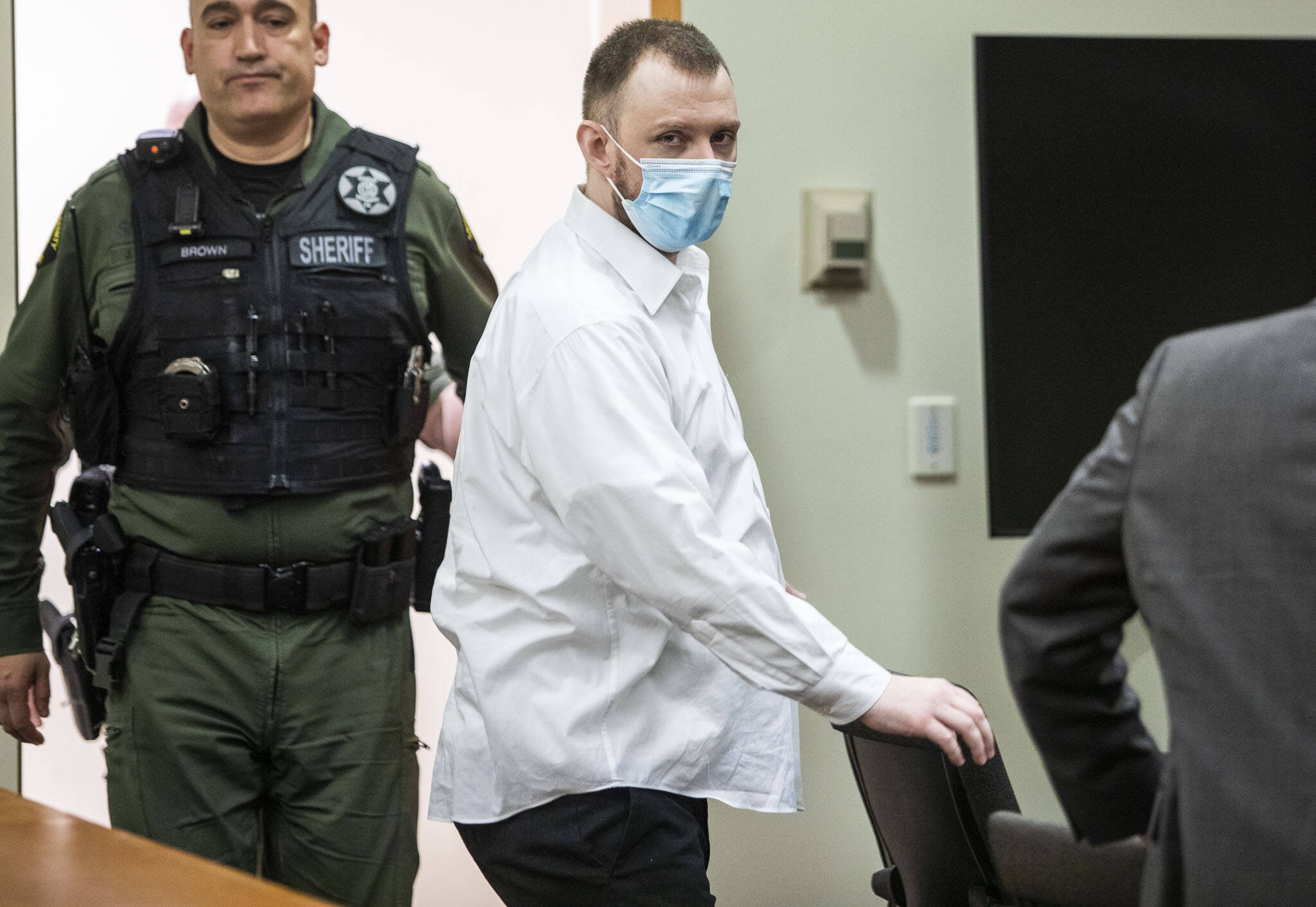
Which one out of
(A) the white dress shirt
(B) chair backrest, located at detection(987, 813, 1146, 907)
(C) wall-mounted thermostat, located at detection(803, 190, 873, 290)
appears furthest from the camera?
(C) wall-mounted thermostat, located at detection(803, 190, 873, 290)

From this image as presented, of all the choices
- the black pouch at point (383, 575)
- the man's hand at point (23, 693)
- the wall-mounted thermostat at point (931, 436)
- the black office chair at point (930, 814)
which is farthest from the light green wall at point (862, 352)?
the man's hand at point (23, 693)

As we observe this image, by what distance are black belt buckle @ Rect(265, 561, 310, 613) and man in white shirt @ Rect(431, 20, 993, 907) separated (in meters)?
0.44

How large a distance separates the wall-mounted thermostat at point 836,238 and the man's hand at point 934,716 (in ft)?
4.23

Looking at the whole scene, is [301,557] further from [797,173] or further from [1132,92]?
[1132,92]

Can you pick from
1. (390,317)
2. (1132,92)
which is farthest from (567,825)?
(1132,92)

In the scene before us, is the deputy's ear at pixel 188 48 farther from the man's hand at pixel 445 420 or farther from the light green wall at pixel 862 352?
the light green wall at pixel 862 352

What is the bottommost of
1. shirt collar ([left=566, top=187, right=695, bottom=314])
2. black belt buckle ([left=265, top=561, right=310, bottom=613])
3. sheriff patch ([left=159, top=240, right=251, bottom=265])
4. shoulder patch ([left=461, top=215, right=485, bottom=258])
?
black belt buckle ([left=265, top=561, right=310, bottom=613])

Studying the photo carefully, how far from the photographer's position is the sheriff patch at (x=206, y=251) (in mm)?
1884

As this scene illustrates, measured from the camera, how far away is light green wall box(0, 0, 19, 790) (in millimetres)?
2455

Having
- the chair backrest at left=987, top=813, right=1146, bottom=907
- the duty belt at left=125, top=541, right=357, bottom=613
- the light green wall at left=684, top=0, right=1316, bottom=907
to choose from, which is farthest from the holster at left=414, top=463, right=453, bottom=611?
the chair backrest at left=987, top=813, right=1146, bottom=907

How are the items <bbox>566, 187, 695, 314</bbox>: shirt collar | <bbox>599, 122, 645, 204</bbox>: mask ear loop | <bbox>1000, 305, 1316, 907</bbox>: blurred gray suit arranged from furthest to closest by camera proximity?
<bbox>599, 122, 645, 204</bbox>: mask ear loop < <bbox>566, 187, 695, 314</bbox>: shirt collar < <bbox>1000, 305, 1316, 907</bbox>: blurred gray suit

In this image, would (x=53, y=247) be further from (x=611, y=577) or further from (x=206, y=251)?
(x=611, y=577)

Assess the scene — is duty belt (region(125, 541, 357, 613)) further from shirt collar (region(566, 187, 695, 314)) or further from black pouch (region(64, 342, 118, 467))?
shirt collar (region(566, 187, 695, 314))

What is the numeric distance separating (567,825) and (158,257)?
1.09 metres
